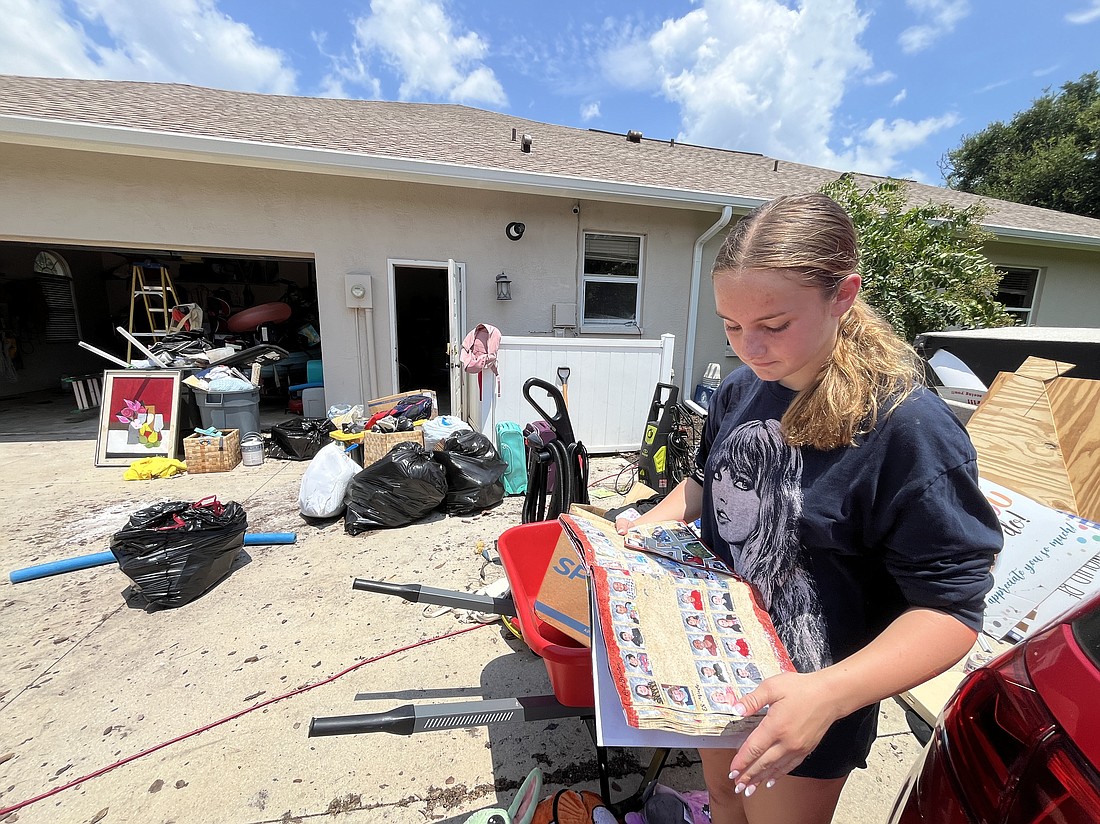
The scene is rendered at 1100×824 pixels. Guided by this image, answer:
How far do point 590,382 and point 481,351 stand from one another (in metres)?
1.33

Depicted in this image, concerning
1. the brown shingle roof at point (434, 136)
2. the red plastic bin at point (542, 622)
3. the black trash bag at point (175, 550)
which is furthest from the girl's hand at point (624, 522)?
the brown shingle roof at point (434, 136)

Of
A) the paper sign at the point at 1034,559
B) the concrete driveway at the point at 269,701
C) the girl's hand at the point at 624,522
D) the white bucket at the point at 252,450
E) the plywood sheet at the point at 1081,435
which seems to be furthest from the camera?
the white bucket at the point at 252,450

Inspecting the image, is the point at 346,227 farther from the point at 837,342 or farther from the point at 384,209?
the point at 837,342

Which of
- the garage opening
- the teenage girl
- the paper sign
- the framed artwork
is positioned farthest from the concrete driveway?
the garage opening

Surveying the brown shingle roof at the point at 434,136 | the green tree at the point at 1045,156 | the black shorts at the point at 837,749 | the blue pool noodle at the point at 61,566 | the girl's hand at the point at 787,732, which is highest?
the green tree at the point at 1045,156

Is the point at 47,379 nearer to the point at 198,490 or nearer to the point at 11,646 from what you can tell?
the point at 198,490

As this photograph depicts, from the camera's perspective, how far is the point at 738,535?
1.00 m

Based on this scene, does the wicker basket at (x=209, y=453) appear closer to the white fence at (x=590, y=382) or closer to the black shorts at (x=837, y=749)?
the white fence at (x=590, y=382)

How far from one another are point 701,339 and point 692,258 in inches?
48.1

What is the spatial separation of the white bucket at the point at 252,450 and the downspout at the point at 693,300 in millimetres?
5741

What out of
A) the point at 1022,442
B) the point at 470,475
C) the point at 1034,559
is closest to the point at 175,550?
the point at 470,475

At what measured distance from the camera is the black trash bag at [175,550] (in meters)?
2.53

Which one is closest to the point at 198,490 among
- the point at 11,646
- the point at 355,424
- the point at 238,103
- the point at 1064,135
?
the point at 355,424

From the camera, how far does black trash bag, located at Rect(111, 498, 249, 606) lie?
253cm
